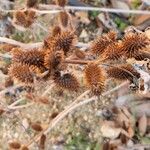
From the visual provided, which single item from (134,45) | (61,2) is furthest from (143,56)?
(61,2)

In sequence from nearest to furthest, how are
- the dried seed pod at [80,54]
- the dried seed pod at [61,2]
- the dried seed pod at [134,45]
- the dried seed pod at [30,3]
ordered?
1. the dried seed pod at [134,45]
2. the dried seed pod at [80,54]
3. the dried seed pod at [61,2]
4. the dried seed pod at [30,3]

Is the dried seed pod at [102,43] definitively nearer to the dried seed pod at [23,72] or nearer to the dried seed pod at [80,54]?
the dried seed pod at [23,72]

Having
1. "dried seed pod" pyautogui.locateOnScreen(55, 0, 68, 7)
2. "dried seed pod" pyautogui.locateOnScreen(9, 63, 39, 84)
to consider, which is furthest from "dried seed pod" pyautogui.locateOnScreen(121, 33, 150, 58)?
"dried seed pod" pyautogui.locateOnScreen(55, 0, 68, 7)

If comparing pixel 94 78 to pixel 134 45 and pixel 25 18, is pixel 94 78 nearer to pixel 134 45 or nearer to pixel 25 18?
pixel 134 45

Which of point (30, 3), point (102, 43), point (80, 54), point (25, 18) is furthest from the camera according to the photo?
point (30, 3)

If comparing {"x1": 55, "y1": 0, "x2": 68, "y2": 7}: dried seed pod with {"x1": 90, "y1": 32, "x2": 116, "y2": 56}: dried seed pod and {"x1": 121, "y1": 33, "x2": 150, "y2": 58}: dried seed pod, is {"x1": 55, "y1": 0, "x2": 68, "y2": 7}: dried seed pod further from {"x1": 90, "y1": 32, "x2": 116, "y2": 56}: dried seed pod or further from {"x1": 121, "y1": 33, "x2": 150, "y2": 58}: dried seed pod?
{"x1": 121, "y1": 33, "x2": 150, "y2": 58}: dried seed pod

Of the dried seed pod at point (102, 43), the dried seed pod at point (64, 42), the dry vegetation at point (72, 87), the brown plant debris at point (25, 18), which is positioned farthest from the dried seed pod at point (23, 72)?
the brown plant debris at point (25, 18)

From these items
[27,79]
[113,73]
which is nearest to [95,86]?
[113,73]
